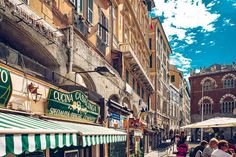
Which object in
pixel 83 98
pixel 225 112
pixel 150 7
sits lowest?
pixel 225 112

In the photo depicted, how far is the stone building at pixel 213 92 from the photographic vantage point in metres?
55.5

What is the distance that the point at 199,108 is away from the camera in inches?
2308

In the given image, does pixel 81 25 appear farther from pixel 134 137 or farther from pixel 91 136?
pixel 134 137

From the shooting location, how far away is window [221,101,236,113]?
54694mm

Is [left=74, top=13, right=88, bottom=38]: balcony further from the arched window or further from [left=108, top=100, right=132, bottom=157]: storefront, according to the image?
the arched window

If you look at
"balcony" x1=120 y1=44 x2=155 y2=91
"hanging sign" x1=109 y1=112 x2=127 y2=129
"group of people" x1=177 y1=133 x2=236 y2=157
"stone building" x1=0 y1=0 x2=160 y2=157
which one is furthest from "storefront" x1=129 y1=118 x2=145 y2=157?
"group of people" x1=177 y1=133 x2=236 y2=157

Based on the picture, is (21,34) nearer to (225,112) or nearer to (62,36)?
(62,36)

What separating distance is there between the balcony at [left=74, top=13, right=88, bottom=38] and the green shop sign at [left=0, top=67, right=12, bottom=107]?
6.31m

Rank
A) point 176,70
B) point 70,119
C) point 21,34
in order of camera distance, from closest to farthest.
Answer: point 21,34 → point 70,119 → point 176,70

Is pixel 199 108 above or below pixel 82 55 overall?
below

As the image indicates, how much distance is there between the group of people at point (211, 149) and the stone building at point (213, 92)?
134 ft

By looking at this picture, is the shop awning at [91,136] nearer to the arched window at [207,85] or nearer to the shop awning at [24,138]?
the shop awning at [24,138]

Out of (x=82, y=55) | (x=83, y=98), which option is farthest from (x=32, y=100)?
(x=82, y=55)

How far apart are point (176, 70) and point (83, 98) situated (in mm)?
72843
